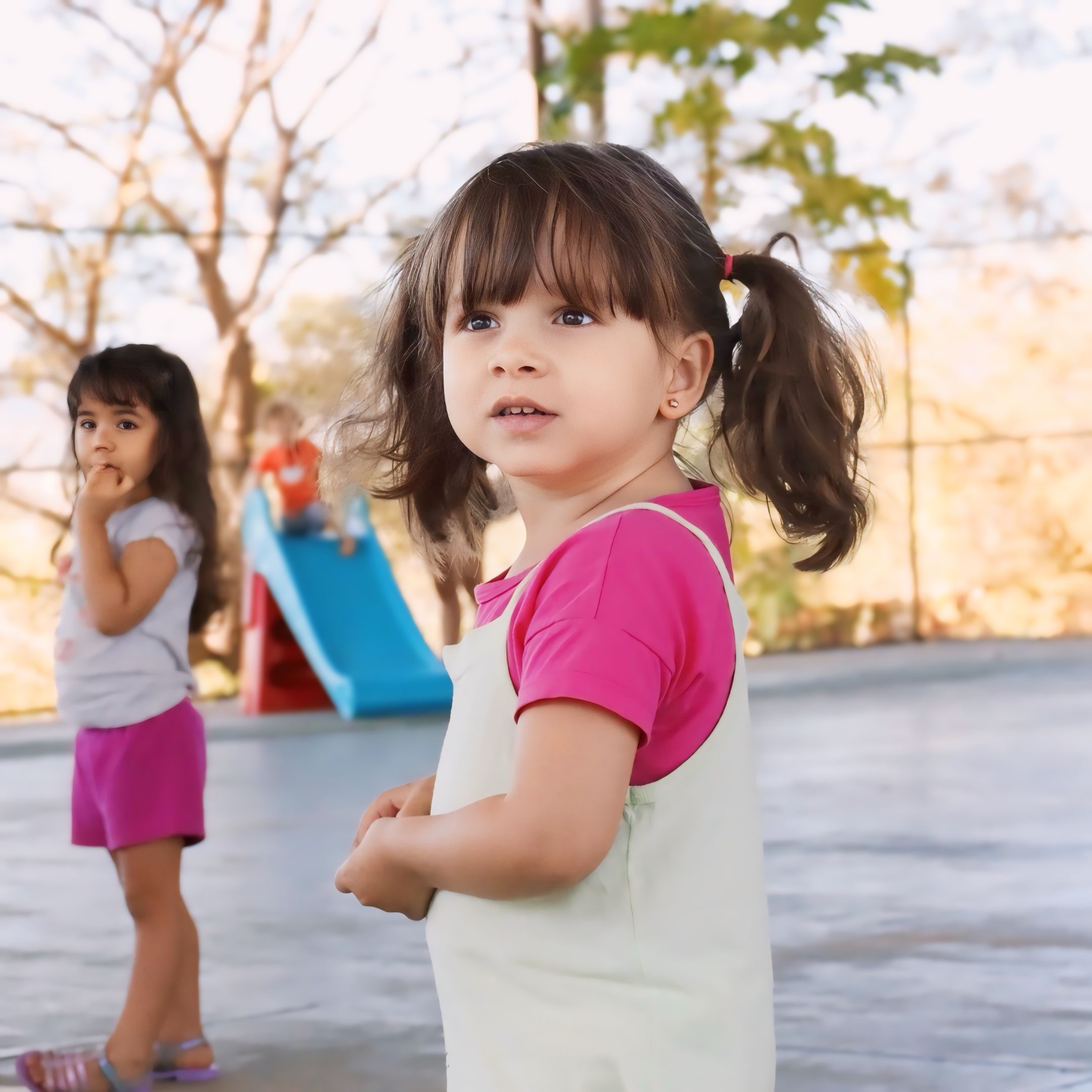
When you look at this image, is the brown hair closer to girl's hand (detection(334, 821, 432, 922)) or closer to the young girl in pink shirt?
the young girl in pink shirt

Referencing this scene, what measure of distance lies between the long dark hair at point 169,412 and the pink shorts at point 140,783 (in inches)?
9.4

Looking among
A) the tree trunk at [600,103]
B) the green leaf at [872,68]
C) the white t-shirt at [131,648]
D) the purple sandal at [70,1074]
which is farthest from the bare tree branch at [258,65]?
the purple sandal at [70,1074]

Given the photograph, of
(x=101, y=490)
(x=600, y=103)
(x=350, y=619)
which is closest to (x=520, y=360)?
(x=101, y=490)

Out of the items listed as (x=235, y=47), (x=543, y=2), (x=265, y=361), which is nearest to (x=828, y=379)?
(x=265, y=361)

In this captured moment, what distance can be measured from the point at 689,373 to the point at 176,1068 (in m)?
1.80

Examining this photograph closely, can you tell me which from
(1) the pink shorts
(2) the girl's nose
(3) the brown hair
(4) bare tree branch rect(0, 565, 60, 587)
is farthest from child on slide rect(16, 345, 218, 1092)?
(4) bare tree branch rect(0, 565, 60, 587)

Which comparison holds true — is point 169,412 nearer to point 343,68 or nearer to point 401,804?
point 401,804

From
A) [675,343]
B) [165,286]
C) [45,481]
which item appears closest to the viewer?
[675,343]

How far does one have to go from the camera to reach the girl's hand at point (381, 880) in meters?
1.17

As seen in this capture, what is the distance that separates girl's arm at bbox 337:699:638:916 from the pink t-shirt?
0.05 feet

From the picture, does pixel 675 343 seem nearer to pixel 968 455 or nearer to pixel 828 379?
pixel 828 379

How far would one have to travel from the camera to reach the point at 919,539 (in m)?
10.5

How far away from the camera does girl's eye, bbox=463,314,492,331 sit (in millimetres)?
1225

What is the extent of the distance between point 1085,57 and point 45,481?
733cm
